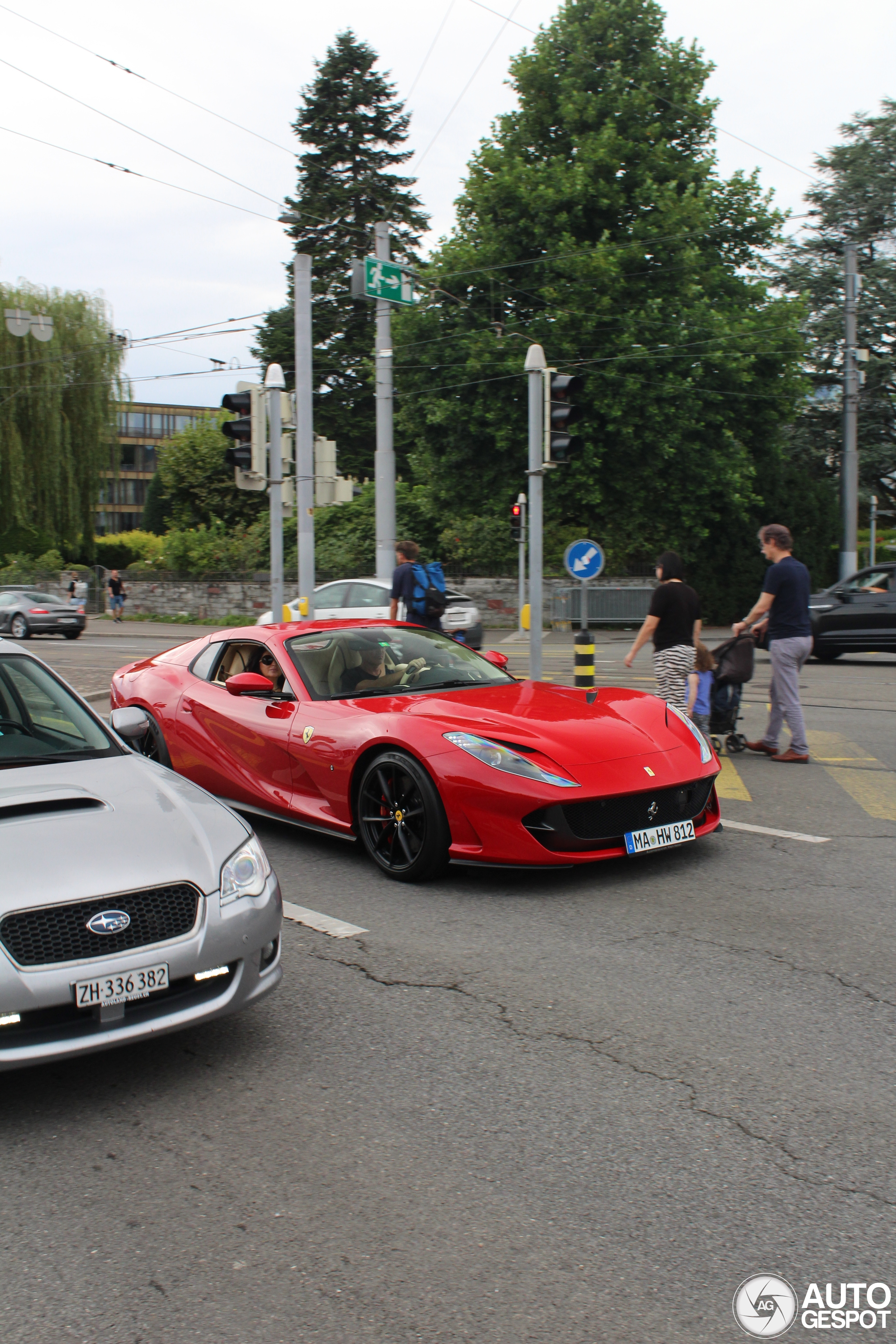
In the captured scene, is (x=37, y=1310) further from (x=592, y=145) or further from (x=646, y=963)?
(x=592, y=145)

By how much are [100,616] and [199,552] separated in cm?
617

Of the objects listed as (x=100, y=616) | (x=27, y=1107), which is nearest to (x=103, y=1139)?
(x=27, y=1107)

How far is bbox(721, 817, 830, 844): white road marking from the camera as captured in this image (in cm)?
675

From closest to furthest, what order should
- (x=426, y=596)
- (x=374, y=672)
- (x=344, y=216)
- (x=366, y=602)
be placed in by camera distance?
(x=374, y=672) → (x=426, y=596) → (x=366, y=602) → (x=344, y=216)

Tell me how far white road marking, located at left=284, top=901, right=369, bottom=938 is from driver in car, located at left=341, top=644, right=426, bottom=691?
64.7 inches

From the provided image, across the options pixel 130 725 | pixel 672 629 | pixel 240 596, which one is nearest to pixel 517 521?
pixel 240 596

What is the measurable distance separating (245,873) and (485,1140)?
3.82 ft

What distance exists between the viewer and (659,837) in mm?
5871

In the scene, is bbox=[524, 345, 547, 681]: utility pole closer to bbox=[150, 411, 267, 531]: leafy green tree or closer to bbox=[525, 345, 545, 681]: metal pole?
bbox=[525, 345, 545, 681]: metal pole

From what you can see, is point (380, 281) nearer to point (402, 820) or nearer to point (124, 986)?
point (402, 820)

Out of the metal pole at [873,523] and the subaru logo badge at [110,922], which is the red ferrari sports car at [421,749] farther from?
the metal pole at [873,523]

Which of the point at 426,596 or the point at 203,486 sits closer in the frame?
the point at 426,596

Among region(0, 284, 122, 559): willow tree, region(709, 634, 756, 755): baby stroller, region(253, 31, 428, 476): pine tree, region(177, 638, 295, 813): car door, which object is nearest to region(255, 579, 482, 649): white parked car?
region(709, 634, 756, 755): baby stroller

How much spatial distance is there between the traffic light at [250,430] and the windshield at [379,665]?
7215mm
